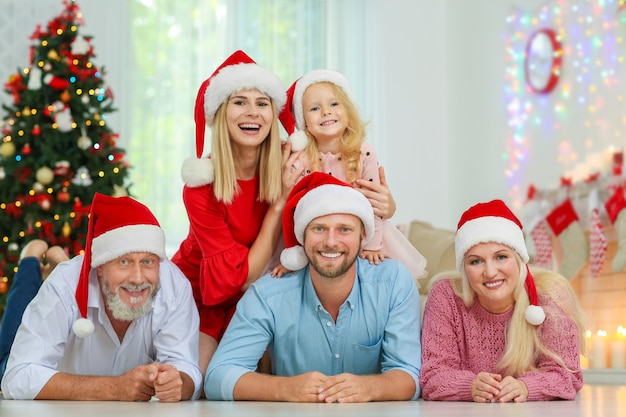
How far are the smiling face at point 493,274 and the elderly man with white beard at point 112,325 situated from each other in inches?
39.6

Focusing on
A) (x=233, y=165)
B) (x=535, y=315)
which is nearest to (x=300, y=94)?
→ (x=233, y=165)

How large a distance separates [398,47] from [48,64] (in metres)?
3.59

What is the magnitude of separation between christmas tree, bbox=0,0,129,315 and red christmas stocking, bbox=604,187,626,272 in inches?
124

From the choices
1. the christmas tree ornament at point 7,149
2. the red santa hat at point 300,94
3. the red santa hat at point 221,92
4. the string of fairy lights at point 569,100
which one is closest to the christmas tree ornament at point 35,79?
the christmas tree ornament at point 7,149

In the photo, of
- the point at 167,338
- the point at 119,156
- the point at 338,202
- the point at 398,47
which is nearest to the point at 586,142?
the point at 398,47

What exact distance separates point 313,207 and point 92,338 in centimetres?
92

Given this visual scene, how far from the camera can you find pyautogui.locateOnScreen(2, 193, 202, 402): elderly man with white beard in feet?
8.97

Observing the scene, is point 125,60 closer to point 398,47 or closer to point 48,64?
point 48,64

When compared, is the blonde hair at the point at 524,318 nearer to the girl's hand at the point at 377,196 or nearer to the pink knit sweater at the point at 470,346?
the pink knit sweater at the point at 470,346

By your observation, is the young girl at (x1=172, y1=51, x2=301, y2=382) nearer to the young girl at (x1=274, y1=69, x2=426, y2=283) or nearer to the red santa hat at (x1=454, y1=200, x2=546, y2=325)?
the young girl at (x1=274, y1=69, x2=426, y2=283)

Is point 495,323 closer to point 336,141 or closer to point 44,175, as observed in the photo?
point 336,141

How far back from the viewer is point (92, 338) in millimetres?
3000

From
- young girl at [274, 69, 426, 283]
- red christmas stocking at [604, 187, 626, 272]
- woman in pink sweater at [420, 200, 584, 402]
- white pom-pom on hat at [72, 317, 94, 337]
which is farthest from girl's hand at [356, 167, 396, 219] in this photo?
red christmas stocking at [604, 187, 626, 272]

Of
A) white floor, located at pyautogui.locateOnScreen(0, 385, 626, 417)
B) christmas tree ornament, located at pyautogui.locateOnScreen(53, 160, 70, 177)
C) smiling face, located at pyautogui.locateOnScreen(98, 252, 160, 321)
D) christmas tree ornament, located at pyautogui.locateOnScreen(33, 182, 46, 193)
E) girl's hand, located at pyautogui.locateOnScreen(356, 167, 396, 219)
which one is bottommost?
white floor, located at pyautogui.locateOnScreen(0, 385, 626, 417)
